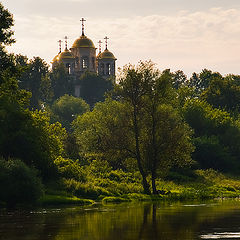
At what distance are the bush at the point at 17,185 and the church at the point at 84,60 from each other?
441ft

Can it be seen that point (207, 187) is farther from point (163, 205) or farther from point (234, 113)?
point (234, 113)

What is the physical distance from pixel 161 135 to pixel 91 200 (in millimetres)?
11435

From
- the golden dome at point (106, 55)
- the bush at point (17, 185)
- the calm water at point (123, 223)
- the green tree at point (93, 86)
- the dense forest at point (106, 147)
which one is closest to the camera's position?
the calm water at point (123, 223)

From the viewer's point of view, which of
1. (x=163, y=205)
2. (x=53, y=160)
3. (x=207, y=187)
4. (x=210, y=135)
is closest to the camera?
(x=163, y=205)

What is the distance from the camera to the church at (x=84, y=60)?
185m

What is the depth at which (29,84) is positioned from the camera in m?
140

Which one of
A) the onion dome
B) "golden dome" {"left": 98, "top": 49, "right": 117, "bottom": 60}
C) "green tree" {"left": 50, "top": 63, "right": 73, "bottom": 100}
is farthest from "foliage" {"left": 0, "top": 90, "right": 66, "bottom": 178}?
"golden dome" {"left": 98, "top": 49, "right": 117, "bottom": 60}

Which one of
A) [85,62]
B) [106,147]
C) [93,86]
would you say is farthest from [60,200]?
[85,62]

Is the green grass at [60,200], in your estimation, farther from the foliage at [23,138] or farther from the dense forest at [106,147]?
the foliage at [23,138]

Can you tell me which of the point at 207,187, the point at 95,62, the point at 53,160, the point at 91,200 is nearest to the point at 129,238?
the point at 91,200

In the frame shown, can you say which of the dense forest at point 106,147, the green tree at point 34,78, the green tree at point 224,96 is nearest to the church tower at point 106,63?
the green tree at point 34,78

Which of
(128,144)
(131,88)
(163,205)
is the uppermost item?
(131,88)

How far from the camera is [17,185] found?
45.9 metres

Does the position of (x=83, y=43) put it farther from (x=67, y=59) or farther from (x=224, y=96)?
(x=224, y=96)
